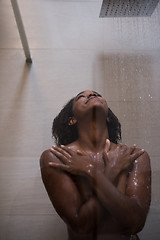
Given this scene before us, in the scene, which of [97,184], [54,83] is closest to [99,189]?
[97,184]

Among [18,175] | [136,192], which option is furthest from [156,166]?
[18,175]

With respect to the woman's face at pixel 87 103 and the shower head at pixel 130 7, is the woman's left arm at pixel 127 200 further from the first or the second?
the shower head at pixel 130 7

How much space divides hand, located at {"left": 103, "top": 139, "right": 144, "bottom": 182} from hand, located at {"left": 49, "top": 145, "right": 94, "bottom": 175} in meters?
0.08

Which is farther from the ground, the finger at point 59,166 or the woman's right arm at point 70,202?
the finger at point 59,166

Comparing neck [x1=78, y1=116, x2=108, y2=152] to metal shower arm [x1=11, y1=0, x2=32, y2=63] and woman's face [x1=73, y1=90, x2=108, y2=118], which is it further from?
metal shower arm [x1=11, y1=0, x2=32, y2=63]

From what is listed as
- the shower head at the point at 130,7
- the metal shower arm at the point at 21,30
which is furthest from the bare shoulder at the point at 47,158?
the shower head at the point at 130,7

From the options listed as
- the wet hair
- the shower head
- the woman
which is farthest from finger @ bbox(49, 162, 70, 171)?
the shower head

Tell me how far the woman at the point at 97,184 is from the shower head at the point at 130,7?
0.74m

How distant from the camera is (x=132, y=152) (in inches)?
51.3

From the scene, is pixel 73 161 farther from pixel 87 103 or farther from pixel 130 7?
pixel 130 7

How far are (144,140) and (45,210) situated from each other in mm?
685

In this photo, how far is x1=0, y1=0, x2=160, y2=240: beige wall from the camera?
60.3 inches

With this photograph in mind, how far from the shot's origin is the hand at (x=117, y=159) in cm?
118

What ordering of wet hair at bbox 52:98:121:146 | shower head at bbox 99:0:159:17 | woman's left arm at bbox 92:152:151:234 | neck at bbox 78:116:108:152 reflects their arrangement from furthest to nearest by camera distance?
shower head at bbox 99:0:159:17 → wet hair at bbox 52:98:121:146 → neck at bbox 78:116:108:152 → woman's left arm at bbox 92:152:151:234
